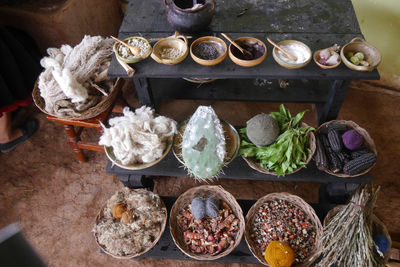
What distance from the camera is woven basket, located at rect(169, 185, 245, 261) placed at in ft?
8.19

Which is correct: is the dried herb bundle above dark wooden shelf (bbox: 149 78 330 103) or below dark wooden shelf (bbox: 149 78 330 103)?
below

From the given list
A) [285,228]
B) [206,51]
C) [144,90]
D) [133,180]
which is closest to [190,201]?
[133,180]

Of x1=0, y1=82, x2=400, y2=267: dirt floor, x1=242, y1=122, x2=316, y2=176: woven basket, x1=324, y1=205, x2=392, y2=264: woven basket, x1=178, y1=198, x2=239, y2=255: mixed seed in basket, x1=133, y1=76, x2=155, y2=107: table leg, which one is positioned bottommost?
x1=0, y1=82, x2=400, y2=267: dirt floor

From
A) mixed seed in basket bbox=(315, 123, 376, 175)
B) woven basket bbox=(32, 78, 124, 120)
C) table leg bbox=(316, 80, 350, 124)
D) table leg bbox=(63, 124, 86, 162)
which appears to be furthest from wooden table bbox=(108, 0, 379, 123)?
table leg bbox=(63, 124, 86, 162)

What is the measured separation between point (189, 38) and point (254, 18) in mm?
609

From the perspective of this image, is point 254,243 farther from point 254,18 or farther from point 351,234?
point 254,18

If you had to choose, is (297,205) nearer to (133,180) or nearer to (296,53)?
(296,53)

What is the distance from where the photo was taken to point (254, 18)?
8.93 ft

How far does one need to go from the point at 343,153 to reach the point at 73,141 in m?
2.49

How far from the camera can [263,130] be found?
94.4 inches

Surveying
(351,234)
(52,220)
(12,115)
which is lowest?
(52,220)

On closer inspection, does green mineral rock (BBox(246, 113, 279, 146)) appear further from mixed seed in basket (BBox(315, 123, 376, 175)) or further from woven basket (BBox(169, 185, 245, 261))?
woven basket (BBox(169, 185, 245, 261))

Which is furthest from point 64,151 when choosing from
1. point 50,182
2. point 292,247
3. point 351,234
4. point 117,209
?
point 351,234

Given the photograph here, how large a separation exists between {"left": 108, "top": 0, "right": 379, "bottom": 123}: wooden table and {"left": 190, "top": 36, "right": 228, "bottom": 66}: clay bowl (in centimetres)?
5
